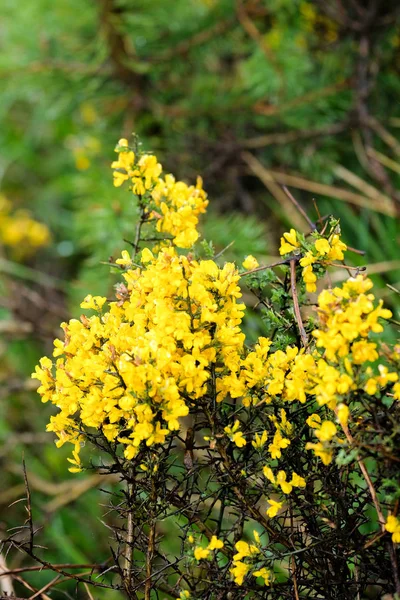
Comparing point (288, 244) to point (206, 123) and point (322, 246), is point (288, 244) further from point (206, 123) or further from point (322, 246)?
point (206, 123)

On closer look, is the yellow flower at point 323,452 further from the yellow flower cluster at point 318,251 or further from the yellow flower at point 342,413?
the yellow flower cluster at point 318,251

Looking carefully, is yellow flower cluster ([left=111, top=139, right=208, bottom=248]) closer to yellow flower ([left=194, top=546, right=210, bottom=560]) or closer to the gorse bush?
the gorse bush

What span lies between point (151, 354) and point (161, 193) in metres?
0.28

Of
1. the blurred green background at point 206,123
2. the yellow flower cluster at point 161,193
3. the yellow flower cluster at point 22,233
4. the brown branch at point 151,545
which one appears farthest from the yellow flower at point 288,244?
the yellow flower cluster at point 22,233

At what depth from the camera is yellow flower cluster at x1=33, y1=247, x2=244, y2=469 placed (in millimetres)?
600

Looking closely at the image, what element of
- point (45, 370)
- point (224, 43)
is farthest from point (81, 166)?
point (45, 370)

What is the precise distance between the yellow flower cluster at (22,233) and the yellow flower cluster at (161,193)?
5.73ft

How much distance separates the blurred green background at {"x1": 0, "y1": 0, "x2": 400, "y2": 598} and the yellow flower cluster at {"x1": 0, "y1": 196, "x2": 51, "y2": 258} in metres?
0.36

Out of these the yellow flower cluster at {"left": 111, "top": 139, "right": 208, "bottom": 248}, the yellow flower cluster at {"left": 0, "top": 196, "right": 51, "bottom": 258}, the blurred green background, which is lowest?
the yellow flower cluster at {"left": 111, "top": 139, "right": 208, "bottom": 248}

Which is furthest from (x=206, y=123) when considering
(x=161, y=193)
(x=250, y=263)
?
(x=250, y=263)

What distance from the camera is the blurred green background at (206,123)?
67.9 inches

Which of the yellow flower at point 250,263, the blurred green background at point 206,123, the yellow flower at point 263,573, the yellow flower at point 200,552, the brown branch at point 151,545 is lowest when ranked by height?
the yellow flower at point 263,573

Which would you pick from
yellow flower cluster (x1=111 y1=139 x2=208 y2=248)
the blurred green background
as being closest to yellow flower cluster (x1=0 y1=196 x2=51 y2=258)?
the blurred green background

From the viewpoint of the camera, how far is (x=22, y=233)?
2.47m
